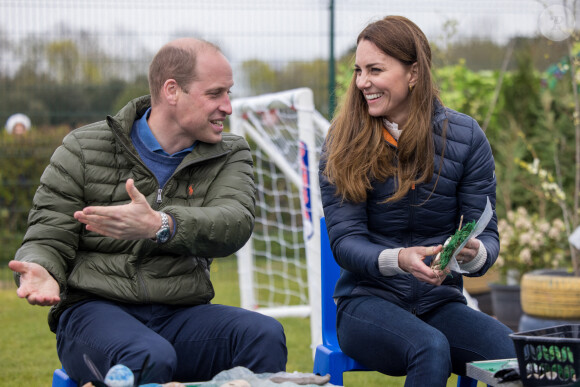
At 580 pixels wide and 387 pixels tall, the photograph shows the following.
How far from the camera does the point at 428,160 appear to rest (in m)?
2.87

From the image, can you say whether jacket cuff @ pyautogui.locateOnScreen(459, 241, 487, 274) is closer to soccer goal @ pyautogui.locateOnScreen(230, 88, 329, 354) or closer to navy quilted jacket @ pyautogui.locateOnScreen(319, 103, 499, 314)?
navy quilted jacket @ pyautogui.locateOnScreen(319, 103, 499, 314)

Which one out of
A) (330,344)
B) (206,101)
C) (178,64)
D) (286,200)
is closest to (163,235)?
(206,101)

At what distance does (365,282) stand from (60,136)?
17.8ft

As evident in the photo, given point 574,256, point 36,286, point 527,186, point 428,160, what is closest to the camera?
point 36,286

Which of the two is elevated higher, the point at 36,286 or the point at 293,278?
the point at 36,286

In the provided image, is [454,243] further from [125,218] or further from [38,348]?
Answer: [38,348]

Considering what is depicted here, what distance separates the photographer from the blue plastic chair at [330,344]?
301 cm

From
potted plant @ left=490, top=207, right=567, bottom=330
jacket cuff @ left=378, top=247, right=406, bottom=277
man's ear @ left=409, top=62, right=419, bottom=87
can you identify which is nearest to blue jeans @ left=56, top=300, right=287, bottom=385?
jacket cuff @ left=378, top=247, right=406, bottom=277

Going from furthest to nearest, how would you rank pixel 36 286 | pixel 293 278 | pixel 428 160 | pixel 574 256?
1. pixel 293 278
2. pixel 574 256
3. pixel 428 160
4. pixel 36 286

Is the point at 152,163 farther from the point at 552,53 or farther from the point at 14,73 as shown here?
the point at 552,53

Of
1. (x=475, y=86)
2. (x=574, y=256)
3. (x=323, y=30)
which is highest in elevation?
(x=323, y=30)

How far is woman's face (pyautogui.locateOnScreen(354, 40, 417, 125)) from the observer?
2.92m

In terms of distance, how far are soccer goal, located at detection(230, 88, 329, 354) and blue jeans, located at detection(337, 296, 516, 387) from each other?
1.88 meters

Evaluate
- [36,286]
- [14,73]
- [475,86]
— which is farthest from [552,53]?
[36,286]
